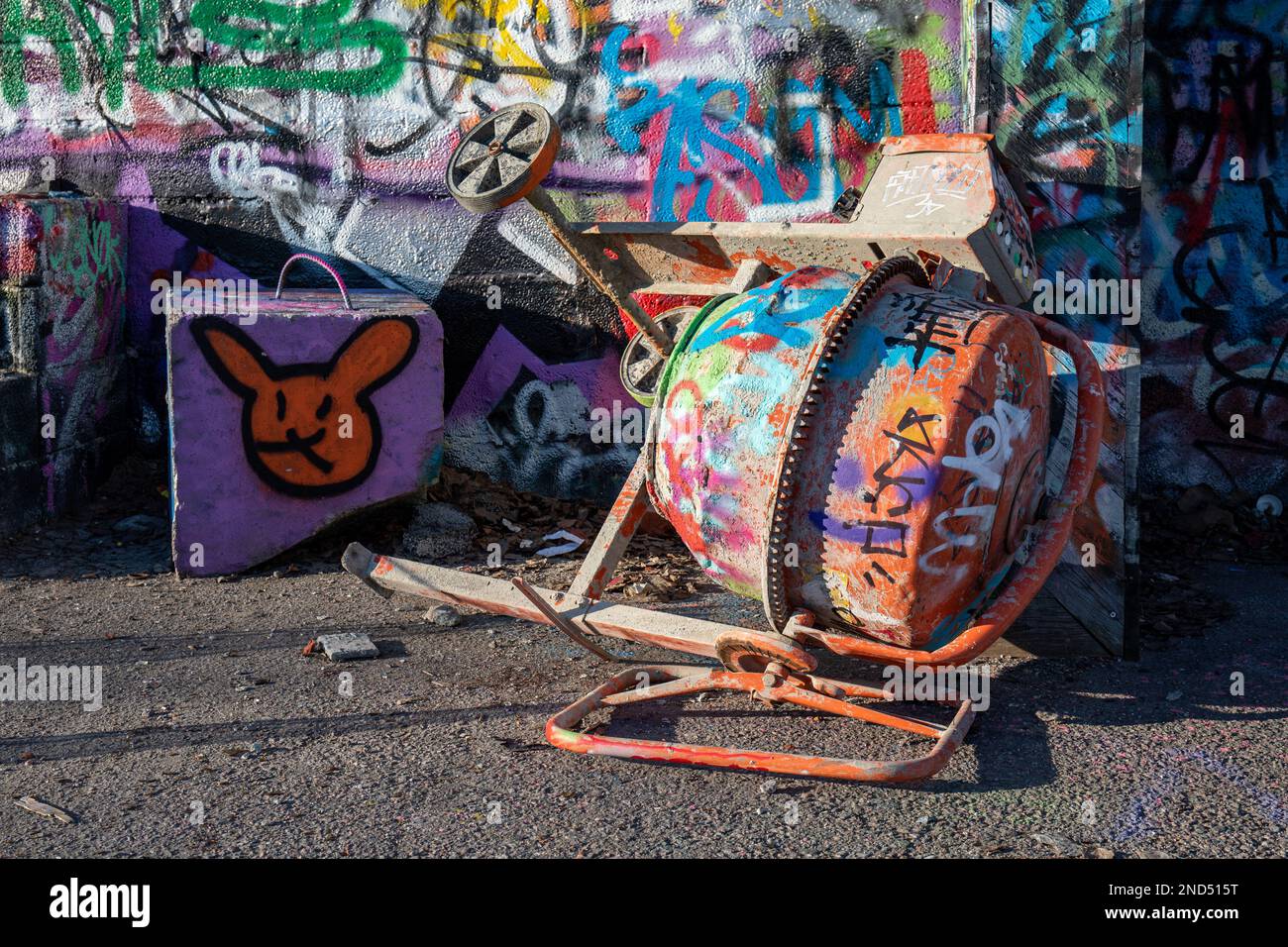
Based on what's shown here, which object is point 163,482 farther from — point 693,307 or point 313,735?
point 693,307

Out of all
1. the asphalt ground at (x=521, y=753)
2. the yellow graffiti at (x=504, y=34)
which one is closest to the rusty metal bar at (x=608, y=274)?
the asphalt ground at (x=521, y=753)

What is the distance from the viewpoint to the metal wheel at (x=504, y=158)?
12.3ft

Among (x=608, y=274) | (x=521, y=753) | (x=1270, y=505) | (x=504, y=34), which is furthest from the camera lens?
(x=504, y=34)

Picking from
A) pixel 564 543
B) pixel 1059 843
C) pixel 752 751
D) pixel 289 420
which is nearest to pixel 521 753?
pixel 752 751

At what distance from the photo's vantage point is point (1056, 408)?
15.5 feet

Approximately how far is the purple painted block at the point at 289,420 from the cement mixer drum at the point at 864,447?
235cm

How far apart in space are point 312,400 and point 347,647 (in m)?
1.52

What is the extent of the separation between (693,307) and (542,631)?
1.49 meters

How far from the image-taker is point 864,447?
343 centimetres

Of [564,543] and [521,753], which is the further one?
[564,543]

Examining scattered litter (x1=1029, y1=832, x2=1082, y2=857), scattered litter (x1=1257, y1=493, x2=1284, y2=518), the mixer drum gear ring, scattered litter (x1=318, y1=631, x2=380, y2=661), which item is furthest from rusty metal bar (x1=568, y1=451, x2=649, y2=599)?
scattered litter (x1=1257, y1=493, x2=1284, y2=518)

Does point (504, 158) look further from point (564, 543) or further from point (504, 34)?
point (504, 34)

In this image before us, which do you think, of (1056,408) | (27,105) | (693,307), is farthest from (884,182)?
(27,105)

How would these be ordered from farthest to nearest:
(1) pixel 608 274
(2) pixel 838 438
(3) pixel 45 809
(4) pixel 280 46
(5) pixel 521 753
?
(4) pixel 280 46 → (1) pixel 608 274 → (5) pixel 521 753 → (2) pixel 838 438 → (3) pixel 45 809
